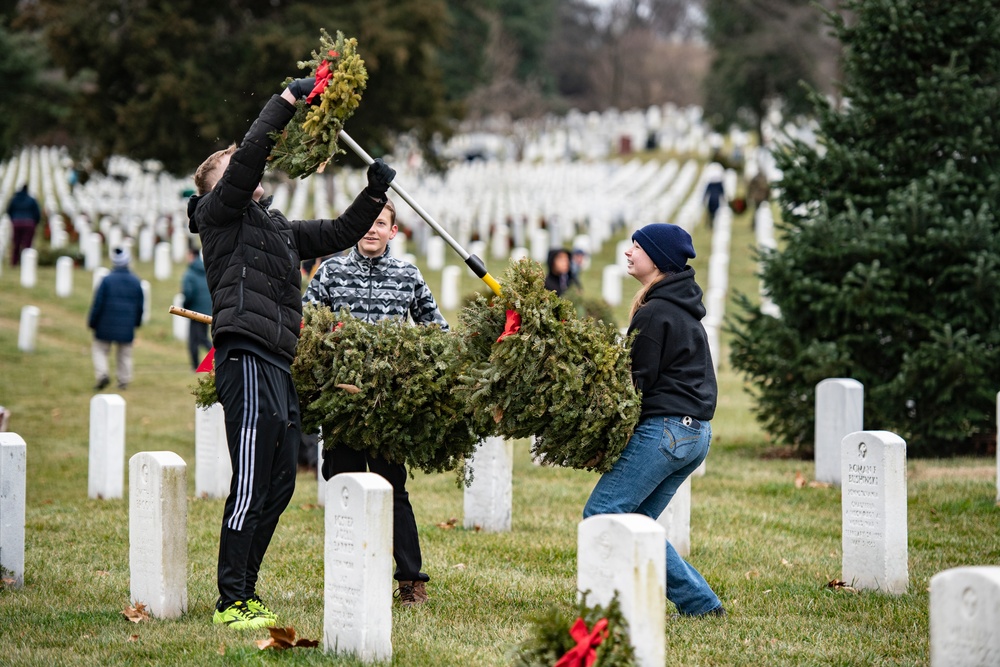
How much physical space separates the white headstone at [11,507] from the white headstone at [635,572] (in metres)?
4.18

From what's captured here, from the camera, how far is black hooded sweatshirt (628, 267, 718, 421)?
5.75 m

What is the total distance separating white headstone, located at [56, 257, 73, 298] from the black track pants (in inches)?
806

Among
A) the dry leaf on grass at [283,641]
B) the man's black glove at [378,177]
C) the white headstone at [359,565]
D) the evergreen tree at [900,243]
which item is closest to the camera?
the white headstone at [359,565]

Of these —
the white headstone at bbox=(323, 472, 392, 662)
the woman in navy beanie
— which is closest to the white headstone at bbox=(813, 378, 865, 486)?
the woman in navy beanie

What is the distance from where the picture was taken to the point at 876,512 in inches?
263

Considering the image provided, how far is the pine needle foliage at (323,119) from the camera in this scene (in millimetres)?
5586

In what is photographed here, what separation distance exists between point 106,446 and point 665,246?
6350mm

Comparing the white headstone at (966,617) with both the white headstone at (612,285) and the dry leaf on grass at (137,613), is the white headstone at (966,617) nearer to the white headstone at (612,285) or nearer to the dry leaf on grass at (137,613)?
the dry leaf on grass at (137,613)

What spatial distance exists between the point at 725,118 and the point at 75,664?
1967 inches

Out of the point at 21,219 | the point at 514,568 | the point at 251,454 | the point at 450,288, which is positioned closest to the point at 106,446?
the point at 514,568

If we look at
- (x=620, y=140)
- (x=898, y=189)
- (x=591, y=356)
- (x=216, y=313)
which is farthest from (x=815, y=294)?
(x=620, y=140)

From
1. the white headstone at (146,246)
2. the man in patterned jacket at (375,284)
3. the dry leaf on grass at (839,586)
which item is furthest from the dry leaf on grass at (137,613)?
the white headstone at (146,246)

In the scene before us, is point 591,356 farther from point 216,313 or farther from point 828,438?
point 828,438

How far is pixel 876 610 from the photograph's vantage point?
6.34m
